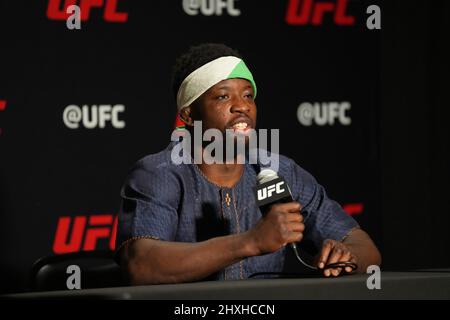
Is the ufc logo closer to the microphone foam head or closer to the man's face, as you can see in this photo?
the microphone foam head

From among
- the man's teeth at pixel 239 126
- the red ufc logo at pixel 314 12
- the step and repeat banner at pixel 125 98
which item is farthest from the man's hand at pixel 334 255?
the red ufc logo at pixel 314 12

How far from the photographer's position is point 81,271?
2771 mm

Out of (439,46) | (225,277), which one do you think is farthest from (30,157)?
(439,46)

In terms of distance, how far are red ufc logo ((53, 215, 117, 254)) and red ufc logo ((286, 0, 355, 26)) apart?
1.12 m

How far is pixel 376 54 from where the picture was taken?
387 cm

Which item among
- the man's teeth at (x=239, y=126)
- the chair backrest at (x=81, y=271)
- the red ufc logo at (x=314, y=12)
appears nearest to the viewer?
the man's teeth at (x=239, y=126)

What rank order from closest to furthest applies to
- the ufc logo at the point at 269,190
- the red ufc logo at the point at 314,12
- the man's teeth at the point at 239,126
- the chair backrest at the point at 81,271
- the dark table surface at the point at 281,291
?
1. the dark table surface at the point at 281,291
2. the ufc logo at the point at 269,190
3. the man's teeth at the point at 239,126
4. the chair backrest at the point at 81,271
5. the red ufc logo at the point at 314,12

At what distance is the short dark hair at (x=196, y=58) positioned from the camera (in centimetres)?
265

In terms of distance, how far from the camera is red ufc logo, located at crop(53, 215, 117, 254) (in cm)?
332

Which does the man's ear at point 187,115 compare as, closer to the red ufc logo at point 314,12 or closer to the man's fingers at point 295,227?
the man's fingers at point 295,227

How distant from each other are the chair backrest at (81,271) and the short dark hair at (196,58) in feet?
1.91

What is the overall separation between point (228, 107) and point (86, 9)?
1.02 metres

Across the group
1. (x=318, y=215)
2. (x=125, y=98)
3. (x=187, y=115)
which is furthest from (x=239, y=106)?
(x=125, y=98)
